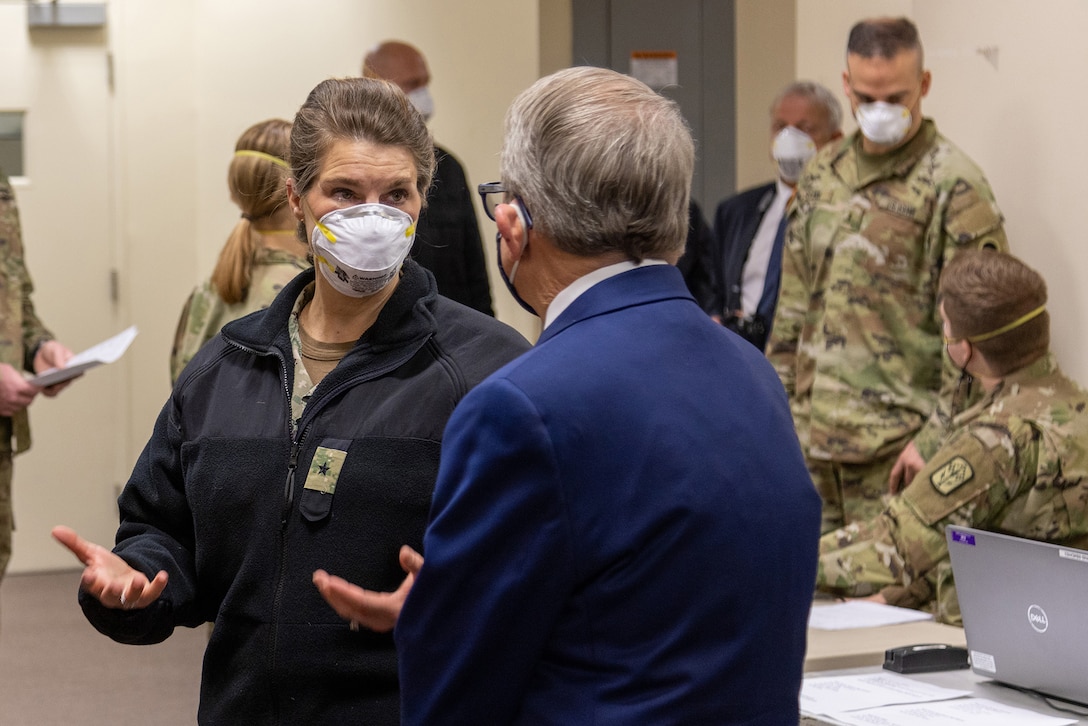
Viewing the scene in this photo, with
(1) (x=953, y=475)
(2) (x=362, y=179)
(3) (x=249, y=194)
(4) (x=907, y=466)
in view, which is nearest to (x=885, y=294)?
(4) (x=907, y=466)

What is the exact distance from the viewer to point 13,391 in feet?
12.0

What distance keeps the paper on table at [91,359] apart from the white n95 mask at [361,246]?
152 cm

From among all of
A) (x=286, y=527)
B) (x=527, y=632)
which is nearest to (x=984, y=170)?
(x=286, y=527)

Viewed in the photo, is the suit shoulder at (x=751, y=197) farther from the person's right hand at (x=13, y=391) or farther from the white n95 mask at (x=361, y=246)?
the white n95 mask at (x=361, y=246)

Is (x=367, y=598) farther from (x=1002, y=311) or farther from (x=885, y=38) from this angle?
(x=885, y=38)

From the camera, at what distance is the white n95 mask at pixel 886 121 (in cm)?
355

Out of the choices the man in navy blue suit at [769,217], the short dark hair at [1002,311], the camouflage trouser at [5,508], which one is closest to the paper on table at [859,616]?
the short dark hair at [1002,311]

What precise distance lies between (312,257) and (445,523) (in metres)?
0.73

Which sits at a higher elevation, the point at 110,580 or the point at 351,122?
the point at 351,122

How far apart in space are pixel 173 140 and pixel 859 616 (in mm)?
4255

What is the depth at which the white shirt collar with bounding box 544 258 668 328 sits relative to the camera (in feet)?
4.37

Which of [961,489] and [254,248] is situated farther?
[254,248]

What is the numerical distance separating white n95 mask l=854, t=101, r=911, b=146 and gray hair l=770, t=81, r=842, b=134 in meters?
1.06

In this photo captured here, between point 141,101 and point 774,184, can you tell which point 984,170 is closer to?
point 774,184
